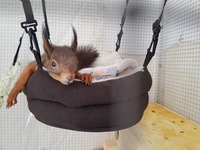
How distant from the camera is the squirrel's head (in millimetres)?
595

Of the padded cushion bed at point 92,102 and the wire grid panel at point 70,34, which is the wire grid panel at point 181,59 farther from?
the padded cushion bed at point 92,102

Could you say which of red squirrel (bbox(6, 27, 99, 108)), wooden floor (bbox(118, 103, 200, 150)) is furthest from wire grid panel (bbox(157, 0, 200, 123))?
red squirrel (bbox(6, 27, 99, 108))

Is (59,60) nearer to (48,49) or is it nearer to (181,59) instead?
(48,49)

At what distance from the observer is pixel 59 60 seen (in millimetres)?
627

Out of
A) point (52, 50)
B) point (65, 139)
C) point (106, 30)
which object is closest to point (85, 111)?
point (52, 50)

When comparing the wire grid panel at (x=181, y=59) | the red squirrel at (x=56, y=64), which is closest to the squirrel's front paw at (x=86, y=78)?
the red squirrel at (x=56, y=64)

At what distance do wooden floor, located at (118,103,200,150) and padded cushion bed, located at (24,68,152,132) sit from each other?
36 cm

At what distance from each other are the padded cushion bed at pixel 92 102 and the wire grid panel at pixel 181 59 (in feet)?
1.81

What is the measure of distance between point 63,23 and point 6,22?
0.89 feet

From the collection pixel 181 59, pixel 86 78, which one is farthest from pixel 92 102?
pixel 181 59

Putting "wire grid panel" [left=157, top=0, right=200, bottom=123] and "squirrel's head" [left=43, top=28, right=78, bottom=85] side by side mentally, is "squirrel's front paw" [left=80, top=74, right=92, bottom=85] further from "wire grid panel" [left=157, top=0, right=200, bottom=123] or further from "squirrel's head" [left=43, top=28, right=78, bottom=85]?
"wire grid panel" [left=157, top=0, right=200, bottom=123]

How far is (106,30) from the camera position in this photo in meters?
0.97

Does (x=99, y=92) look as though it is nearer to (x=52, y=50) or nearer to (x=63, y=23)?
(x=52, y=50)

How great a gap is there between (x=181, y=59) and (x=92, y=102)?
0.85 meters
